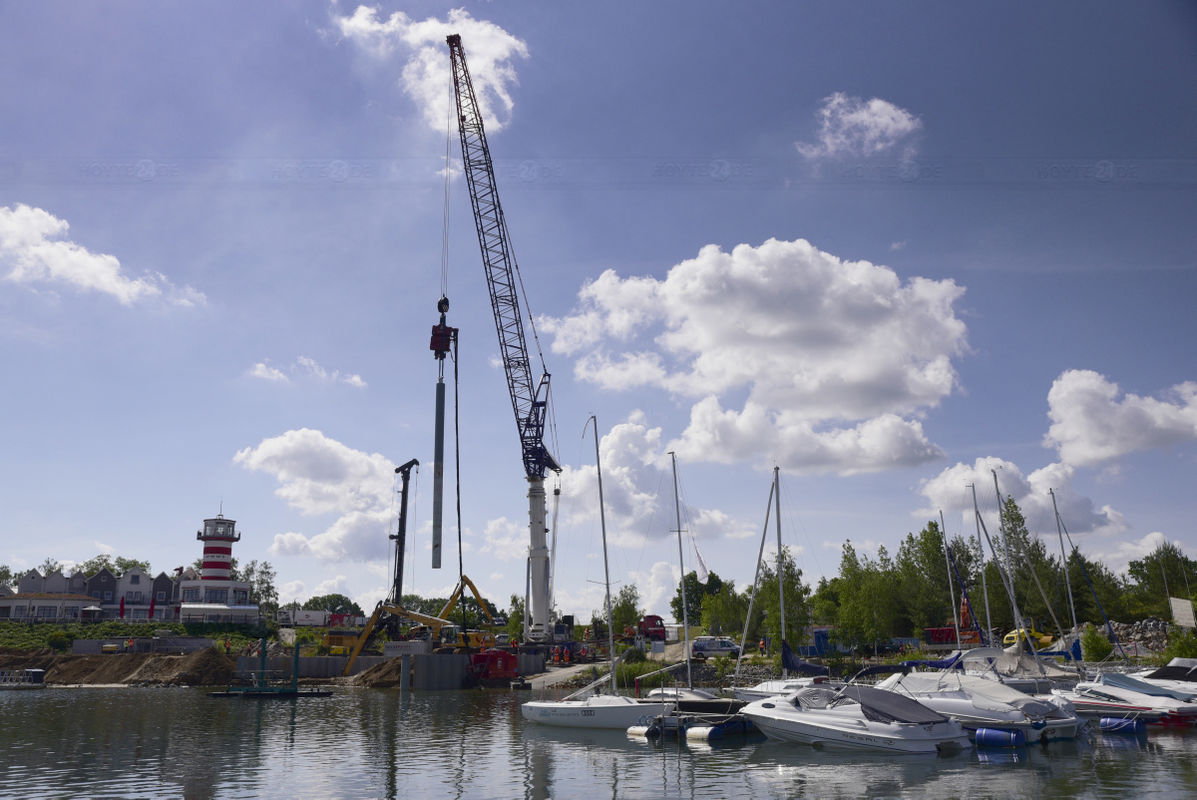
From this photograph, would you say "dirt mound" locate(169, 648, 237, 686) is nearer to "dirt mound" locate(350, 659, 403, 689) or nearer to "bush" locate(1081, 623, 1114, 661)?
"dirt mound" locate(350, 659, 403, 689)

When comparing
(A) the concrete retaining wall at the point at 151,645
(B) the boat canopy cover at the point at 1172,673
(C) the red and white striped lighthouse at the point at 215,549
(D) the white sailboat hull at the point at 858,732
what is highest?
(C) the red and white striped lighthouse at the point at 215,549

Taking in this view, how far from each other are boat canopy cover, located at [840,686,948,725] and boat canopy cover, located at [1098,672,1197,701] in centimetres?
Answer: 1396

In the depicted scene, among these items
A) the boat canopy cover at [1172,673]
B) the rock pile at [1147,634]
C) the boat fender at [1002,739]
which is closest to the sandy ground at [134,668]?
the boat fender at [1002,739]

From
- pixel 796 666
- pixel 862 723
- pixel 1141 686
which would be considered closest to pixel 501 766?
pixel 862 723

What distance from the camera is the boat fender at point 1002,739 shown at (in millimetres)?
33875

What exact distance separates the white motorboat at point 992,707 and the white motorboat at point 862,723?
2.32 meters

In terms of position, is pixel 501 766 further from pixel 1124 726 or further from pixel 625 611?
pixel 625 611

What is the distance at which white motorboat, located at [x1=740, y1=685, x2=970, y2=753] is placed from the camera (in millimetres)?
31750

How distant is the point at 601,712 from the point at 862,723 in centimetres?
1389

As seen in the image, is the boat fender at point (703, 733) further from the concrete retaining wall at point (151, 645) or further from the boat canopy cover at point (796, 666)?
the concrete retaining wall at point (151, 645)

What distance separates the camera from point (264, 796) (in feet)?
87.9

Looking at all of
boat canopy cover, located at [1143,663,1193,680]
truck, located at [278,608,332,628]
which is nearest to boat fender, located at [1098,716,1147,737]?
boat canopy cover, located at [1143,663,1193,680]

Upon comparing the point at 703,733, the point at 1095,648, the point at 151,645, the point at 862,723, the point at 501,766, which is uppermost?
the point at 151,645

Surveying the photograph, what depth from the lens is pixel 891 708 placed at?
107 ft
